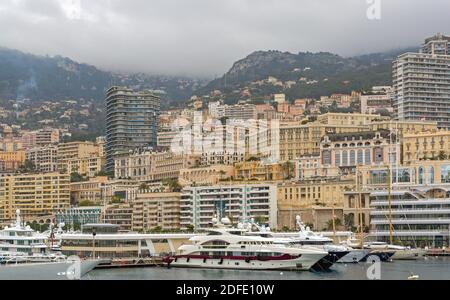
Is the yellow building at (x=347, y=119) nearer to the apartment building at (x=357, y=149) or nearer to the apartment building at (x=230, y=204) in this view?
the apartment building at (x=357, y=149)

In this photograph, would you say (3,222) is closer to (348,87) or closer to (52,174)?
(52,174)

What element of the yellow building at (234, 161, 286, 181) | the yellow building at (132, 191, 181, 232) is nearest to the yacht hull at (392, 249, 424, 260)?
the yellow building at (132, 191, 181, 232)

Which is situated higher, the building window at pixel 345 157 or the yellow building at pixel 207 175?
the building window at pixel 345 157

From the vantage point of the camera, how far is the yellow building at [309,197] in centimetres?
2242

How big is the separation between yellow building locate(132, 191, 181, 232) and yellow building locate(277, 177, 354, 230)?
248 centimetres

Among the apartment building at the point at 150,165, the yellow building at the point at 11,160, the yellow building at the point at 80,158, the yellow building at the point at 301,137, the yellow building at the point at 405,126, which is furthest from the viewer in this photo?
the yellow building at the point at 80,158

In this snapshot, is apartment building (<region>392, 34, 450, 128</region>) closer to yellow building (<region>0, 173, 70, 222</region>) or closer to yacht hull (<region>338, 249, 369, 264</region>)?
yellow building (<region>0, 173, 70, 222</region>)

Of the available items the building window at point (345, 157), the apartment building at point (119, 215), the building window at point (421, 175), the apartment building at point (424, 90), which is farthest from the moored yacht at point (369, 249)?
the apartment building at point (424, 90)

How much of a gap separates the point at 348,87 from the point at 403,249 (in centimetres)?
1326

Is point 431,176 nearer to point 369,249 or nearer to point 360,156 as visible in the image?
point 360,156

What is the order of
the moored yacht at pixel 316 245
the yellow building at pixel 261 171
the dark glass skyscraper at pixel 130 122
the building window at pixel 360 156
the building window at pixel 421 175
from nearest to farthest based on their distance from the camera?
the moored yacht at pixel 316 245 < the building window at pixel 421 175 < the yellow building at pixel 261 171 < the building window at pixel 360 156 < the dark glass skyscraper at pixel 130 122

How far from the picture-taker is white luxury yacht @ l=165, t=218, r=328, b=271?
508 inches

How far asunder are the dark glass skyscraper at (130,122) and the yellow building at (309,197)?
987cm
